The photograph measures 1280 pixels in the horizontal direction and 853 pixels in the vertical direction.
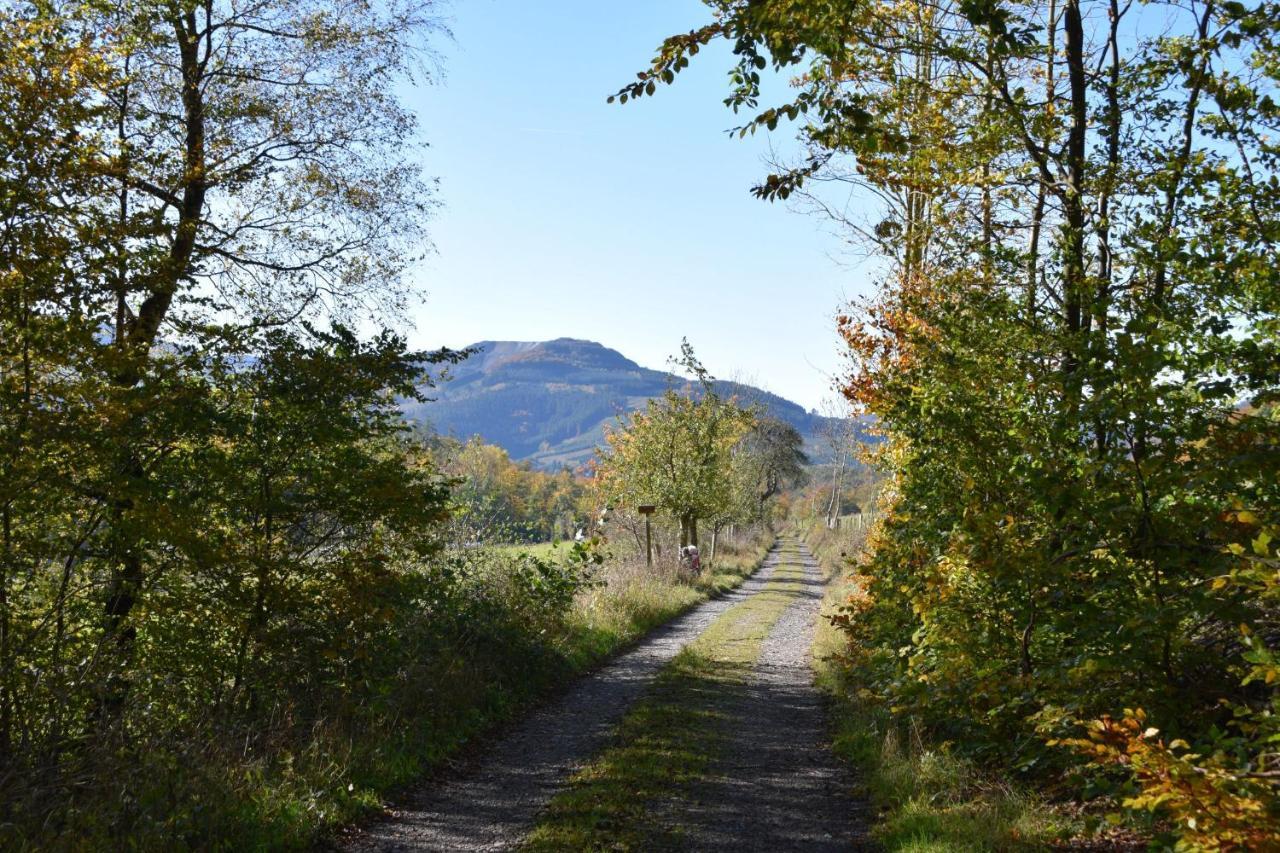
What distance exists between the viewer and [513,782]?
7.44m

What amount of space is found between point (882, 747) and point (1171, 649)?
149 inches

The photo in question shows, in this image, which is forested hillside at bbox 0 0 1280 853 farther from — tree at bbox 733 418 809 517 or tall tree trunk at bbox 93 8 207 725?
tree at bbox 733 418 809 517

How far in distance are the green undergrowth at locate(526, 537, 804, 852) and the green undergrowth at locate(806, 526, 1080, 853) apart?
57.9 inches

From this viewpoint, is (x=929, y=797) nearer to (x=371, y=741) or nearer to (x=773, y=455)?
(x=371, y=741)

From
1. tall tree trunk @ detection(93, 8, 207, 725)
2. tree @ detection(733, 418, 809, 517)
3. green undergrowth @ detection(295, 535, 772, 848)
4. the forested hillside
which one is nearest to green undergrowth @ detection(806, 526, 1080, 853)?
the forested hillside

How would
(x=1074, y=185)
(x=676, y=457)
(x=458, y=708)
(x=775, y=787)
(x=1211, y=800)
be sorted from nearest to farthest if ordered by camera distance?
(x=1211, y=800) → (x=1074, y=185) → (x=775, y=787) → (x=458, y=708) → (x=676, y=457)

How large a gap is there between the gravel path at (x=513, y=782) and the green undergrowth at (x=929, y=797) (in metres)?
2.63

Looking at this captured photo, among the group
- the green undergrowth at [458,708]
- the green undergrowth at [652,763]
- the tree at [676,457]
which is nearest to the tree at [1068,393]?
the green undergrowth at [652,763]

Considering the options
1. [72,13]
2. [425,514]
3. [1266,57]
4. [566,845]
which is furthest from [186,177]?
[1266,57]

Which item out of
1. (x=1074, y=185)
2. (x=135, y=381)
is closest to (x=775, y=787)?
(x=1074, y=185)

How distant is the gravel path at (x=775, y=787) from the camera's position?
20.0 feet

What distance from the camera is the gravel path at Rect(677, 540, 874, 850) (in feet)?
20.0

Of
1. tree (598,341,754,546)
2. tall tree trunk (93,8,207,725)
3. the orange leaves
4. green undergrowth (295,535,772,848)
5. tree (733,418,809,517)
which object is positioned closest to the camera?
the orange leaves

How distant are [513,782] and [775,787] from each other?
232cm
